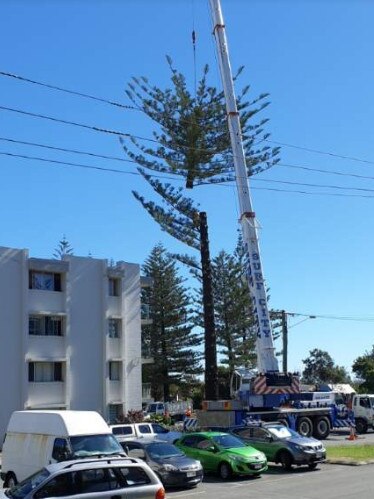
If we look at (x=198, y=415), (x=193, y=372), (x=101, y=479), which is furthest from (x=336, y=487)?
(x=193, y=372)

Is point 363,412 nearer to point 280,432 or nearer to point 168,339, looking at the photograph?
point 280,432

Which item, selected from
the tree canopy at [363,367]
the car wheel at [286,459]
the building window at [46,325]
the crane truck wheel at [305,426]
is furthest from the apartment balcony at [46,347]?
the tree canopy at [363,367]

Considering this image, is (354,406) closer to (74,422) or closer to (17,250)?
(17,250)

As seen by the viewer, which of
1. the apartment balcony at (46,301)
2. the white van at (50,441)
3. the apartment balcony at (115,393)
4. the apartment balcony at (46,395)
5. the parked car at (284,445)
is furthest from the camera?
the apartment balcony at (115,393)

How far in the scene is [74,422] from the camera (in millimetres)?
17344

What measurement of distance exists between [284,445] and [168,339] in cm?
4811

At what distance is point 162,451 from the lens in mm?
19484

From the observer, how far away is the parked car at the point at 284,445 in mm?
21578

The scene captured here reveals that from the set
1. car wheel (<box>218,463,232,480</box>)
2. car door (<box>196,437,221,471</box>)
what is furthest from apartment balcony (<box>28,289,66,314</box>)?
car wheel (<box>218,463,232,480</box>)

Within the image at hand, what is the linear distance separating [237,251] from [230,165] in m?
29.7

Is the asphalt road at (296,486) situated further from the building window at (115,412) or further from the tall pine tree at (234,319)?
the tall pine tree at (234,319)

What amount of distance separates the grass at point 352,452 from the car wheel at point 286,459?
2.64 meters

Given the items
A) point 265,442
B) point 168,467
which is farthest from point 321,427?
point 168,467

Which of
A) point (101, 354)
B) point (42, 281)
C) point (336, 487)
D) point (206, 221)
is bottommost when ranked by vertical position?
point (336, 487)
